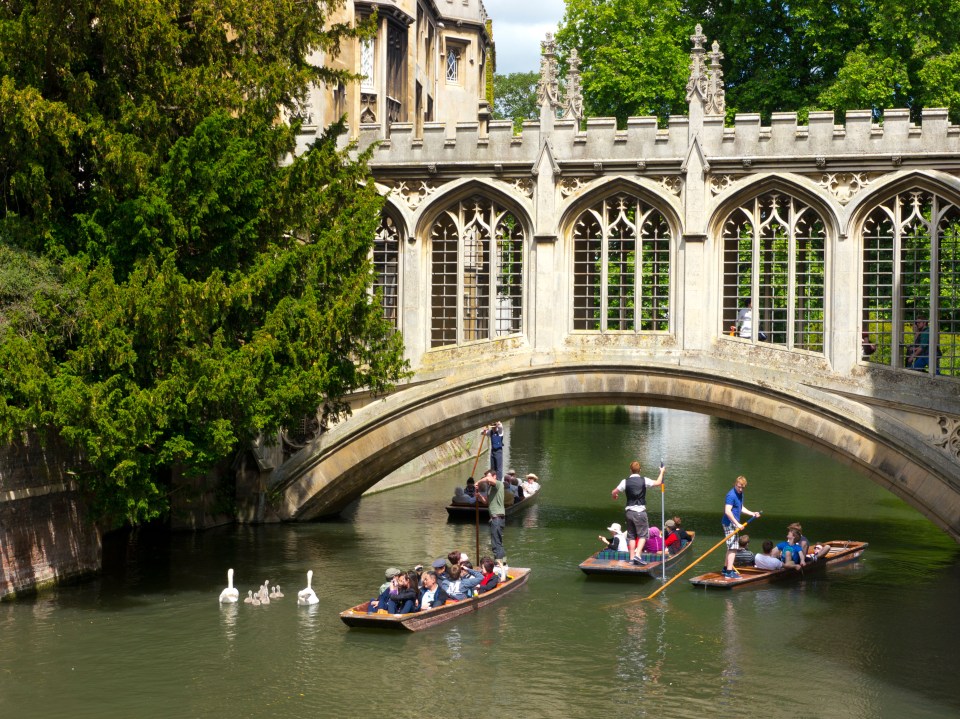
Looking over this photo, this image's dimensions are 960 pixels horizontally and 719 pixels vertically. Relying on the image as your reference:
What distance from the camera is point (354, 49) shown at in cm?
3597

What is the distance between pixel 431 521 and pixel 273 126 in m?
8.02

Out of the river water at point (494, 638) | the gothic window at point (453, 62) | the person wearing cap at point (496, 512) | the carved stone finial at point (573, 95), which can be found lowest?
the river water at point (494, 638)

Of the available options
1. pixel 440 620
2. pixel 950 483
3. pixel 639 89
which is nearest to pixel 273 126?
pixel 440 620

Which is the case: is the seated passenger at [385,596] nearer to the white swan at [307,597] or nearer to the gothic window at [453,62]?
the white swan at [307,597]

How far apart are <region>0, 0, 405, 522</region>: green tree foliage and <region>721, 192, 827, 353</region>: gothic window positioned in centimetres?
581

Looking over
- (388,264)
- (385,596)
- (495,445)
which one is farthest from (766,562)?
(495,445)

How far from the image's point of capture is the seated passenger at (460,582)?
17.6 metres

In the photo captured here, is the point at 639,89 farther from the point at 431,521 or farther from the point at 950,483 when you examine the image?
the point at 950,483

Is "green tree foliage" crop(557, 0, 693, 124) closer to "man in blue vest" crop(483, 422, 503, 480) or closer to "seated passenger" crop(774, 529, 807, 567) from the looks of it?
"man in blue vest" crop(483, 422, 503, 480)

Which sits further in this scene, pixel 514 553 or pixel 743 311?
pixel 743 311

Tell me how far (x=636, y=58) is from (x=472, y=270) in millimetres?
12411

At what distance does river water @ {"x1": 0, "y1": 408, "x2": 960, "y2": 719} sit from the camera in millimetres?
14016

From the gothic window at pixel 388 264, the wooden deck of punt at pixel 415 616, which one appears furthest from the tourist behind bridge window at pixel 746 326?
the wooden deck of punt at pixel 415 616

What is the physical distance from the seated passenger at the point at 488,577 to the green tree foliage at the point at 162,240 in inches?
117
